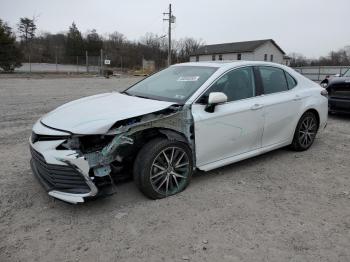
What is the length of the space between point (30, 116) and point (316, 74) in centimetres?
3038

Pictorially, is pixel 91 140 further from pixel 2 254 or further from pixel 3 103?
pixel 3 103

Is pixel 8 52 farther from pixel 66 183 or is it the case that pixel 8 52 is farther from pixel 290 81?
pixel 66 183

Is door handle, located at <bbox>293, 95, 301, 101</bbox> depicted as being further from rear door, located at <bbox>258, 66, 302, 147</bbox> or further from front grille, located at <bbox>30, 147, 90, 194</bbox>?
front grille, located at <bbox>30, 147, 90, 194</bbox>

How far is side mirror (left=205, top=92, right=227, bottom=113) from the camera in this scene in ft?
13.3

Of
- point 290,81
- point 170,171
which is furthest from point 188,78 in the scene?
point 290,81

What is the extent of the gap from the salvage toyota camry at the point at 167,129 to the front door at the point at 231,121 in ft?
0.04

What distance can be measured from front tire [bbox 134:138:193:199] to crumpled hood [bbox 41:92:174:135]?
43cm

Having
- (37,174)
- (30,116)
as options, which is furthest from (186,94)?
(30,116)

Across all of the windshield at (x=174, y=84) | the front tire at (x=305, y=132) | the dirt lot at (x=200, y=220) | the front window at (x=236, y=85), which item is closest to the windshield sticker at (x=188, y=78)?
the windshield at (x=174, y=84)

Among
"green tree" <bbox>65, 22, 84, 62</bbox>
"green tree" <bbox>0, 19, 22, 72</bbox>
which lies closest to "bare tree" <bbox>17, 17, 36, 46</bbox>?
"green tree" <bbox>65, 22, 84, 62</bbox>

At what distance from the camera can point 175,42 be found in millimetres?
76688

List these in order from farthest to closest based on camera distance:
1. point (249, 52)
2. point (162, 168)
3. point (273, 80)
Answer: point (249, 52), point (273, 80), point (162, 168)

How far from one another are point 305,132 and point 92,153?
12.6 ft

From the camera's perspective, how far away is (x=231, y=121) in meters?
4.36
